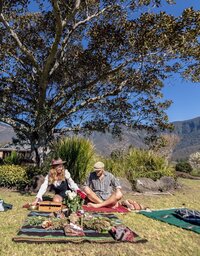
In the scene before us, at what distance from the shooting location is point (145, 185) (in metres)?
12.9

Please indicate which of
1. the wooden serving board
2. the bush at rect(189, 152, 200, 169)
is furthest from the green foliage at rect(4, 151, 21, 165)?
the bush at rect(189, 152, 200, 169)

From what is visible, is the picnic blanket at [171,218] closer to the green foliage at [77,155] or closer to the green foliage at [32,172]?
the green foliage at [77,155]

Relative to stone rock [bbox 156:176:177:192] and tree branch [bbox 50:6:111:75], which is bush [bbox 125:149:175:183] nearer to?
stone rock [bbox 156:176:177:192]

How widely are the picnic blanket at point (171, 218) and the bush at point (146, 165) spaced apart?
5.48m

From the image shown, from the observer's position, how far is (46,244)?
5012mm

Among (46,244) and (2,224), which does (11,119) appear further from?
(46,244)

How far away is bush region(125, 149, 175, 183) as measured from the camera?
14.2m

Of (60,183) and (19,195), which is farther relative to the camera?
(19,195)

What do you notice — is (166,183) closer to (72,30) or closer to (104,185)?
(104,185)

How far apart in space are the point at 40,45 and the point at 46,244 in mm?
11868

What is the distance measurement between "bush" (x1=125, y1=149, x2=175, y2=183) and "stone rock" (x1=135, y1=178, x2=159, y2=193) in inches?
27.3

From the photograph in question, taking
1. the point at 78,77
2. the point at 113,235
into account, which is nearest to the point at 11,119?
the point at 78,77

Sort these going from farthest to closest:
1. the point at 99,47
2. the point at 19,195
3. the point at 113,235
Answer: the point at 99,47 → the point at 19,195 → the point at 113,235

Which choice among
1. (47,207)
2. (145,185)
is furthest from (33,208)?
(145,185)
